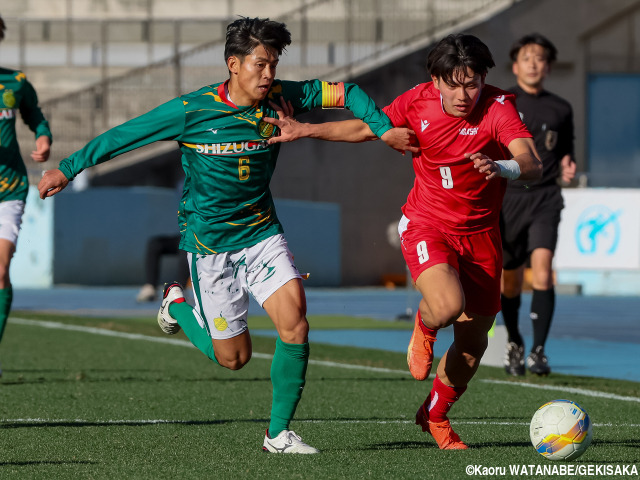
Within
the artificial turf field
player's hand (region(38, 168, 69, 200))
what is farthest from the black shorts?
player's hand (region(38, 168, 69, 200))

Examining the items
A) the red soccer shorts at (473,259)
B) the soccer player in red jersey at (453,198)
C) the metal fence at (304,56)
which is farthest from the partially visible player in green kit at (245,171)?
the metal fence at (304,56)

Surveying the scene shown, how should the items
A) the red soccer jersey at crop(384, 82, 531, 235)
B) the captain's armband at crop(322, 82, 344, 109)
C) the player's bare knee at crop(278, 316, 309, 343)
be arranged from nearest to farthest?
1. the player's bare knee at crop(278, 316, 309, 343)
2. the captain's armband at crop(322, 82, 344, 109)
3. the red soccer jersey at crop(384, 82, 531, 235)

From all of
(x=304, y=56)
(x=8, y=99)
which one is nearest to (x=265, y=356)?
(x=8, y=99)

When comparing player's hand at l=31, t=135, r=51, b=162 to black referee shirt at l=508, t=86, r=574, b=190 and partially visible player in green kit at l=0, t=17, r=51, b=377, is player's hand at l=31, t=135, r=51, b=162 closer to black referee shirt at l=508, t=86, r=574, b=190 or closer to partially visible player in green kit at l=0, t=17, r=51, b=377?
partially visible player in green kit at l=0, t=17, r=51, b=377

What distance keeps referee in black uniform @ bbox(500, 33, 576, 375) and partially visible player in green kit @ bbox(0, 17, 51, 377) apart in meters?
3.44

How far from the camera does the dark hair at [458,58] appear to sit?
5781mm

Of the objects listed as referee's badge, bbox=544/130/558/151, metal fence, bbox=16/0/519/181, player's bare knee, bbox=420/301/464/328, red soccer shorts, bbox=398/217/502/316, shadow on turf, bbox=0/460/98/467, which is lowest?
shadow on turf, bbox=0/460/98/467

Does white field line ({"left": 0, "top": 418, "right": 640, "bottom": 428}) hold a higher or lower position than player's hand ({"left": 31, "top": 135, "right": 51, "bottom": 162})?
lower

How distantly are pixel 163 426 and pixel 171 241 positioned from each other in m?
13.3

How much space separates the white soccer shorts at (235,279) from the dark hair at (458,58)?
112 cm

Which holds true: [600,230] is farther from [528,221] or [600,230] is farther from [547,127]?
[528,221]

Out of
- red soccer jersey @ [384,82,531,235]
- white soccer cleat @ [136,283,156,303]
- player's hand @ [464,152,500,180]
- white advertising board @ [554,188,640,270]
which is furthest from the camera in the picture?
white advertising board @ [554,188,640,270]

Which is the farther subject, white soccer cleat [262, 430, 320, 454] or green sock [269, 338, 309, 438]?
green sock [269, 338, 309, 438]

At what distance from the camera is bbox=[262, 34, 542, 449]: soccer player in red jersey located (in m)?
5.83
